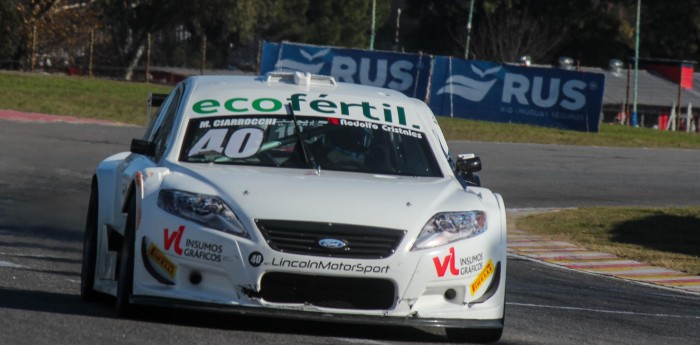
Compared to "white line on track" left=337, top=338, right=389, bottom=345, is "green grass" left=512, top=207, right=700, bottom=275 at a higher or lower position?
lower

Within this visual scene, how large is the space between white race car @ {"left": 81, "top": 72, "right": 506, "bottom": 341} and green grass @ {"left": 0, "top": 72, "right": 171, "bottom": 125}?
23228 millimetres

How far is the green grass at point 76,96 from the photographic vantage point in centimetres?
3222

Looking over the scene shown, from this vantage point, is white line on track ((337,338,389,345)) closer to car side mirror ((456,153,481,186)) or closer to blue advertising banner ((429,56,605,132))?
car side mirror ((456,153,481,186))

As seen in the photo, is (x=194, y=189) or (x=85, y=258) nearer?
(x=194, y=189)

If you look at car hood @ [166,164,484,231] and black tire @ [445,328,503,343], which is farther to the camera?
black tire @ [445,328,503,343]

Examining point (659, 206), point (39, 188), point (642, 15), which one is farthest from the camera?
point (642, 15)

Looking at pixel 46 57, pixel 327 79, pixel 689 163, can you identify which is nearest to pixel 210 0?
pixel 46 57

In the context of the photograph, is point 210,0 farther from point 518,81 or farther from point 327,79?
point 327,79

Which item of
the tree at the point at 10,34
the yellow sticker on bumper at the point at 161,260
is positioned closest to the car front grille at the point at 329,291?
the yellow sticker on bumper at the point at 161,260

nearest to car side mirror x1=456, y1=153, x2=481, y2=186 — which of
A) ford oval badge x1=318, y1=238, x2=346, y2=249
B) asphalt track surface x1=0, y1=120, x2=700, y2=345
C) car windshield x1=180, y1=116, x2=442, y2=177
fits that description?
car windshield x1=180, y1=116, x2=442, y2=177

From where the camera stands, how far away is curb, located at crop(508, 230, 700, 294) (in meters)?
12.7

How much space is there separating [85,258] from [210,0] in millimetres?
55098

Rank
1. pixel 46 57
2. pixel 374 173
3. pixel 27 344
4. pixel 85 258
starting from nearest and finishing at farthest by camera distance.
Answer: pixel 27 344 → pixel 374 173 → pixel 85 258 → pixel 46 57

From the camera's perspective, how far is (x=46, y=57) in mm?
54656
